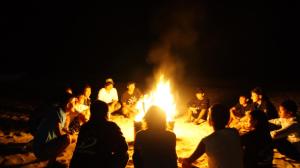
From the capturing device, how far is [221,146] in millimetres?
4082

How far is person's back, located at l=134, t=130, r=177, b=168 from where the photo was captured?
4.13 meters

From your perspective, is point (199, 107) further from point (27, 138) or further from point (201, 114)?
point (27, 138)

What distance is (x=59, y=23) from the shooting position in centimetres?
2784

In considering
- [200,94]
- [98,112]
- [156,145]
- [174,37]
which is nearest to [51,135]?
[98,112]

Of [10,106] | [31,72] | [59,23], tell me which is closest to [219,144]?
[10,106]

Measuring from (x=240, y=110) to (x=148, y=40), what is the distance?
→ 17269 mm

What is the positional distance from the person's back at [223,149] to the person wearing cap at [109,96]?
21.0ft

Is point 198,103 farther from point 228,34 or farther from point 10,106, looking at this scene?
point 228,34

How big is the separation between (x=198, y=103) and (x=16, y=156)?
5.38 metres

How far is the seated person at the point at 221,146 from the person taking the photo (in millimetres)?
4086

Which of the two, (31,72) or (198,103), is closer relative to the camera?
(198,103)

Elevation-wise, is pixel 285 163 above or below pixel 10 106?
below

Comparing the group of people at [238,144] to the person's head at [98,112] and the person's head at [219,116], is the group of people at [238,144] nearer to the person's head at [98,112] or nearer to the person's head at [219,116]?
the person's head at [219,116]

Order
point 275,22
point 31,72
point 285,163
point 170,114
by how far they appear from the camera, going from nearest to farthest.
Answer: point 285,163 < point 170,114 < point 31,72 < point 275,22
